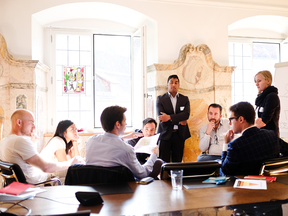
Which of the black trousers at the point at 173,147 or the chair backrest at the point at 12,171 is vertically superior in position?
the chair backrest at the point at 12,171

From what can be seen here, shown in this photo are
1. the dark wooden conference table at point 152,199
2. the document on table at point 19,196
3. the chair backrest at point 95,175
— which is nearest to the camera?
the dark wooden conference table at point 152,199

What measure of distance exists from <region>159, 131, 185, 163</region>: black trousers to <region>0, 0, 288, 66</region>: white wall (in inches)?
60.1

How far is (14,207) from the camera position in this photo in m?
1.45

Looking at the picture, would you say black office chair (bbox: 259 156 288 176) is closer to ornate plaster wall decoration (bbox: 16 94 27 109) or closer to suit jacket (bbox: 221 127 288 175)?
suit jacket (bbox: 221 127 288 175)

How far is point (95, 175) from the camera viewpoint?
1982 millimetres

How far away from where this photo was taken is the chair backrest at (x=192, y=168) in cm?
201

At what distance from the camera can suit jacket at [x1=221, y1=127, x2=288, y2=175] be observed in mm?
2174

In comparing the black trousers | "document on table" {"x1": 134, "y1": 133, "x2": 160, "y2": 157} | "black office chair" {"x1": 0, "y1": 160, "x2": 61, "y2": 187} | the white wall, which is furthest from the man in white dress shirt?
the white wall

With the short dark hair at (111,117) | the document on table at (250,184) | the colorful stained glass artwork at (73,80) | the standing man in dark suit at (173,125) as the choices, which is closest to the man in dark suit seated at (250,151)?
the document on table at (250,184)

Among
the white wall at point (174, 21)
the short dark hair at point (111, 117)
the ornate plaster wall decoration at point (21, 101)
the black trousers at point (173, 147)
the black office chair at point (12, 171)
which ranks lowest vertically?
the black trousers at point (173, 147)

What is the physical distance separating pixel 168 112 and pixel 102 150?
2.56m

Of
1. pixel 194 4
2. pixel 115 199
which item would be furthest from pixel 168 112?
pixel 115 199

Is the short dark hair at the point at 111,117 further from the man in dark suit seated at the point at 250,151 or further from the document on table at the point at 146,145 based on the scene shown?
the man in dark suit seated at the point at 250,151

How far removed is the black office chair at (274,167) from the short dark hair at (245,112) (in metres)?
0.41
